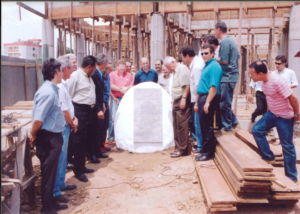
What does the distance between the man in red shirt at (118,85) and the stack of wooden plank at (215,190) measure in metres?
2.97

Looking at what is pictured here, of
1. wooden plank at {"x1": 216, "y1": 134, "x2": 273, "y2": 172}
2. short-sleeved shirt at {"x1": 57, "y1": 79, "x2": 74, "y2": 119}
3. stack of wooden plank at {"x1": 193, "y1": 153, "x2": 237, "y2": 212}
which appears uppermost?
short-sleeved shirt at {"x1": 57, "y1": 79, "x2": 74, "y2": 119}

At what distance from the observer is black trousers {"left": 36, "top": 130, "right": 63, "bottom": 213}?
10.4ft

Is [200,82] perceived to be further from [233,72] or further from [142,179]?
[142,179]

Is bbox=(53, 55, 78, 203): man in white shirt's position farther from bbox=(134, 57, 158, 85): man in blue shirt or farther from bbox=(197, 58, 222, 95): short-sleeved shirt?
bbox=(134, 57, 158, 85): man in blue shirt

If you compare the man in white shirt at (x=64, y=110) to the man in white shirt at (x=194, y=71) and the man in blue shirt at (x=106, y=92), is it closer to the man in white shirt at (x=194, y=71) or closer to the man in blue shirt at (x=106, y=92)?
the man in blue shirt at (x=106, y=92)

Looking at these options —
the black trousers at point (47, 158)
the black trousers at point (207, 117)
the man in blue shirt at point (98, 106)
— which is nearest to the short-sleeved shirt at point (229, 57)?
the black trousers at point (207, 117)

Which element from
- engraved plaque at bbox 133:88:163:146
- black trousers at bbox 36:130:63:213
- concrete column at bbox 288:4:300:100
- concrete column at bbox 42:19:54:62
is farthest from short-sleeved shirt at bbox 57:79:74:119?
concrete column at bbox 42:19:54:62

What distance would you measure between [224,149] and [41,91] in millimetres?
2603

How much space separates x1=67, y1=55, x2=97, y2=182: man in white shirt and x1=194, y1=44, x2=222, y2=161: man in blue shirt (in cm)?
177

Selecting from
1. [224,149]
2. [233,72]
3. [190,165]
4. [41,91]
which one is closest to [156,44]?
[233,72]

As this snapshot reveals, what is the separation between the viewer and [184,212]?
11.5 ft

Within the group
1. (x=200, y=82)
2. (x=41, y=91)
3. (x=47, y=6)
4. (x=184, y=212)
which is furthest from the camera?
(x=47, y=6)

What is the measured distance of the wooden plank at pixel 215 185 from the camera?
124 inches

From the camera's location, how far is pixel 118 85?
22.2 feet
